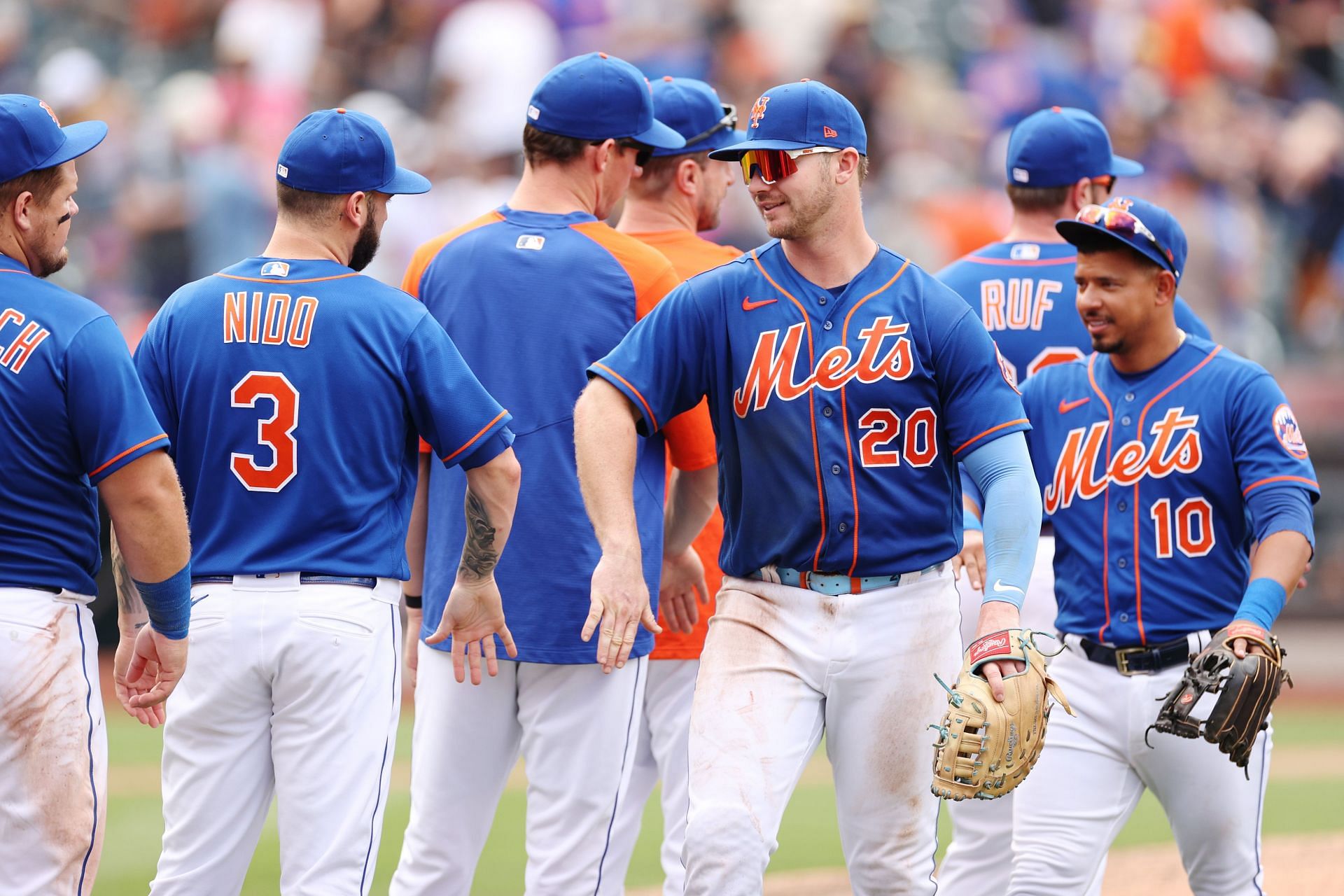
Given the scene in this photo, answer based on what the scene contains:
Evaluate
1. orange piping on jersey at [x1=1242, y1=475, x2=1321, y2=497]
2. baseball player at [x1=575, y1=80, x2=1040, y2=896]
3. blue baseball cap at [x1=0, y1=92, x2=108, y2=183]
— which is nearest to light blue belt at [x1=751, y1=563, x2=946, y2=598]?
baseball player at [x1=575, y1=80, x2=1040, y2=896]

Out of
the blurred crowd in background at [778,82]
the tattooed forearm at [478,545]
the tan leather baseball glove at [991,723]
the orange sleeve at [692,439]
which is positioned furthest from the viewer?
the blurred crowd in background at [778,82]

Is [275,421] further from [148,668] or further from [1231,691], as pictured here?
[1231,691]

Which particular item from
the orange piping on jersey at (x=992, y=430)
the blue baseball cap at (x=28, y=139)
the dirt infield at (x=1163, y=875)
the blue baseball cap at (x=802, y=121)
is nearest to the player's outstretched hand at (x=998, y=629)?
the orange piping on jersey at (x=992, y=430)

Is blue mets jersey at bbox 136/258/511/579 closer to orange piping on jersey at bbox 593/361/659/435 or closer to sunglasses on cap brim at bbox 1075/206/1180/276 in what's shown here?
orange piping on jersey at bbox 593/361/659/435

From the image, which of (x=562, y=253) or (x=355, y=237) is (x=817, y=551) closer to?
(x=562, y=253)

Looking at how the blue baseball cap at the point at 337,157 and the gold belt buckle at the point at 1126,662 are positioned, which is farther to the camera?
the gold belt buckle at the point at 1126,662

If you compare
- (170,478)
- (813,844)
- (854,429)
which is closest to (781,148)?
(854,429)

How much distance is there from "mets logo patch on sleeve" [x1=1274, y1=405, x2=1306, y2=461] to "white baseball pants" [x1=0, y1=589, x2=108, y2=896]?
9.24 feet

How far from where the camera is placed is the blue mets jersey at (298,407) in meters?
3.65

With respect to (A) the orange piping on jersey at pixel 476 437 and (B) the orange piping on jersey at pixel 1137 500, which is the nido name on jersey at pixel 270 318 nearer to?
(A) the orange piping on jersey at pixel 476 437

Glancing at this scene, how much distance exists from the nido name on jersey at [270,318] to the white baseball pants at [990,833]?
2.08 m

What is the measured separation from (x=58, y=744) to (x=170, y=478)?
56cm

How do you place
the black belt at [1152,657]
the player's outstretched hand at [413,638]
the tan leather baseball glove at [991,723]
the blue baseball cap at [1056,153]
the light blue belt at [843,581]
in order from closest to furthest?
the tan leather baseball glove at [991,723]
the light blue belt at [843,581]
the black belt at [1152,657]
the player's outstretched hand at [413,638]
the blue baseball cap at [1056,153]

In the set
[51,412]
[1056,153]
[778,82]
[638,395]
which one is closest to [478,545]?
[638,395]
